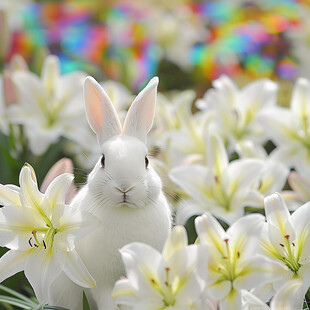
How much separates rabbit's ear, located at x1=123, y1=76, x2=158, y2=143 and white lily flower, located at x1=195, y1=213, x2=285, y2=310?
0.09 m

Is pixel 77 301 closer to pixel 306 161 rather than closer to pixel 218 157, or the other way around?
pixel 218 157

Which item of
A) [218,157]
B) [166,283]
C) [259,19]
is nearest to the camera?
[166,283]

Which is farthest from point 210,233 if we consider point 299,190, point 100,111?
point 299,190

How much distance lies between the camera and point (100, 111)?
1.63ft

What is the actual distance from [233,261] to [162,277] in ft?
0.17

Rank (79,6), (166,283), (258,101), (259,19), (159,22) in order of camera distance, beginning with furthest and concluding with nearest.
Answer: (79,6) → (259,19) → (159,22) → (258,101) → (166,283)

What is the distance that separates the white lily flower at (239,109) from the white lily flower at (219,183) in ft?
0.49

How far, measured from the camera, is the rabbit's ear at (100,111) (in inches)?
19.4

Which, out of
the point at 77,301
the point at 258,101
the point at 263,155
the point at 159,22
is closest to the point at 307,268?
the point at 77,301

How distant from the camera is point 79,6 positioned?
209 centimetres

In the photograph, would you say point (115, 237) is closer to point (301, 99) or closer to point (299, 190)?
point (299, 190)

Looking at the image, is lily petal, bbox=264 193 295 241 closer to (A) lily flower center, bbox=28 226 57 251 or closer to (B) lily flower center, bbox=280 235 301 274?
(B) lily flower center, bbox=280 235 301 274

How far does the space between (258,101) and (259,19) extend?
3.69ft

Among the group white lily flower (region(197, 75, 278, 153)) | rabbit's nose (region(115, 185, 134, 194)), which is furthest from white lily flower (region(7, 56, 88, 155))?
rabbit's nose (region(115, 185, 134, 194))
